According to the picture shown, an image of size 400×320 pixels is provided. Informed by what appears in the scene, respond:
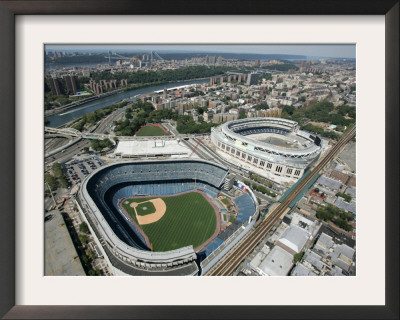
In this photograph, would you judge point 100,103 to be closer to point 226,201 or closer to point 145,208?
point 145,208

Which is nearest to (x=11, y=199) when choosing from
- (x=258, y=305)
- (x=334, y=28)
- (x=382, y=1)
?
(x=258, y=305)

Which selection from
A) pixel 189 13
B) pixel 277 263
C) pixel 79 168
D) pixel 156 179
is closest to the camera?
pixel 189 13

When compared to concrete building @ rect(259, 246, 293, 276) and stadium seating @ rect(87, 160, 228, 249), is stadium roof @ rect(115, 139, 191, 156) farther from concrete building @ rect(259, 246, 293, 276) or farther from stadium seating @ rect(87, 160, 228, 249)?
concrete building @ rect(259, 246, 293, 276)

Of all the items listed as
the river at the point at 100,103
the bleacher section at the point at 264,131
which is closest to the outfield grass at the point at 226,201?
the bleacher section at the point at 264,131

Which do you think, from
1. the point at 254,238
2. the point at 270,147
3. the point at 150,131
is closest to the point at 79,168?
the point at 150,131

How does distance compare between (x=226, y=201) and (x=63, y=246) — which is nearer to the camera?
(x=63, y=246)
